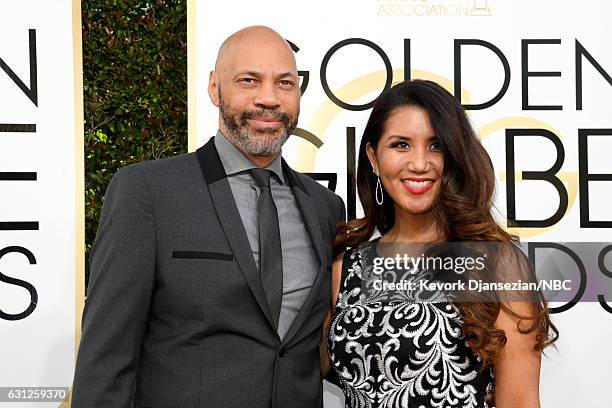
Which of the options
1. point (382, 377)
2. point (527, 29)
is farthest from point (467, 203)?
point (527, 29)

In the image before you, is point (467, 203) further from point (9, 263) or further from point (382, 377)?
point (9, 263)

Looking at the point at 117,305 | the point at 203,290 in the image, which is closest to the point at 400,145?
the point at 203,290

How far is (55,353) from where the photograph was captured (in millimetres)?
2314

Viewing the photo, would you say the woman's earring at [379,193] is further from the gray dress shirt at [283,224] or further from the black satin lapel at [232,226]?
the black satin lapel at [232,226]

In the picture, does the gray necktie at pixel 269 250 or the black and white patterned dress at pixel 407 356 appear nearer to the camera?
the gray necktie at pixel 269 250

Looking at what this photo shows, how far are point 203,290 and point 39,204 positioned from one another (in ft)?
3.46

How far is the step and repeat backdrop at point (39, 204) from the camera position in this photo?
230 cm

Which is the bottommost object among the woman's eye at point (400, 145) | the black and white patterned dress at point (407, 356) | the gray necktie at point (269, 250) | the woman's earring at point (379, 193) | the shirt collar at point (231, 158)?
the black and white patterned dress at point (407, 356)

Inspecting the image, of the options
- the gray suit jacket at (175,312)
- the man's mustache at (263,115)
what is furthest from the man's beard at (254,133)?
the gray suit jacket at (175,312)

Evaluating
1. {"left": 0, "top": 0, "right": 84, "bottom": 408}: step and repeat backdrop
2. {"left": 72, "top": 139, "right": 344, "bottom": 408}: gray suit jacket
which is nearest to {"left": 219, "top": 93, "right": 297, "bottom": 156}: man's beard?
{"left": 72, "top": 139, "right": 344, "bottom": 408}: gray suit jacket

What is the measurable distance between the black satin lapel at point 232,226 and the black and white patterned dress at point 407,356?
31 centimetres

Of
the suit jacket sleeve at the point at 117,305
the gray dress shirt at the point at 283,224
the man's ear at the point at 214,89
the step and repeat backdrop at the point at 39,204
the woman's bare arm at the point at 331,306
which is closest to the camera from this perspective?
the suit jacket sleeve at the point at 117,305

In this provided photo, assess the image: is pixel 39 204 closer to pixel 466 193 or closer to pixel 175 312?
pixel 175 312

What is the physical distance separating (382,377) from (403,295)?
210 millimetres
